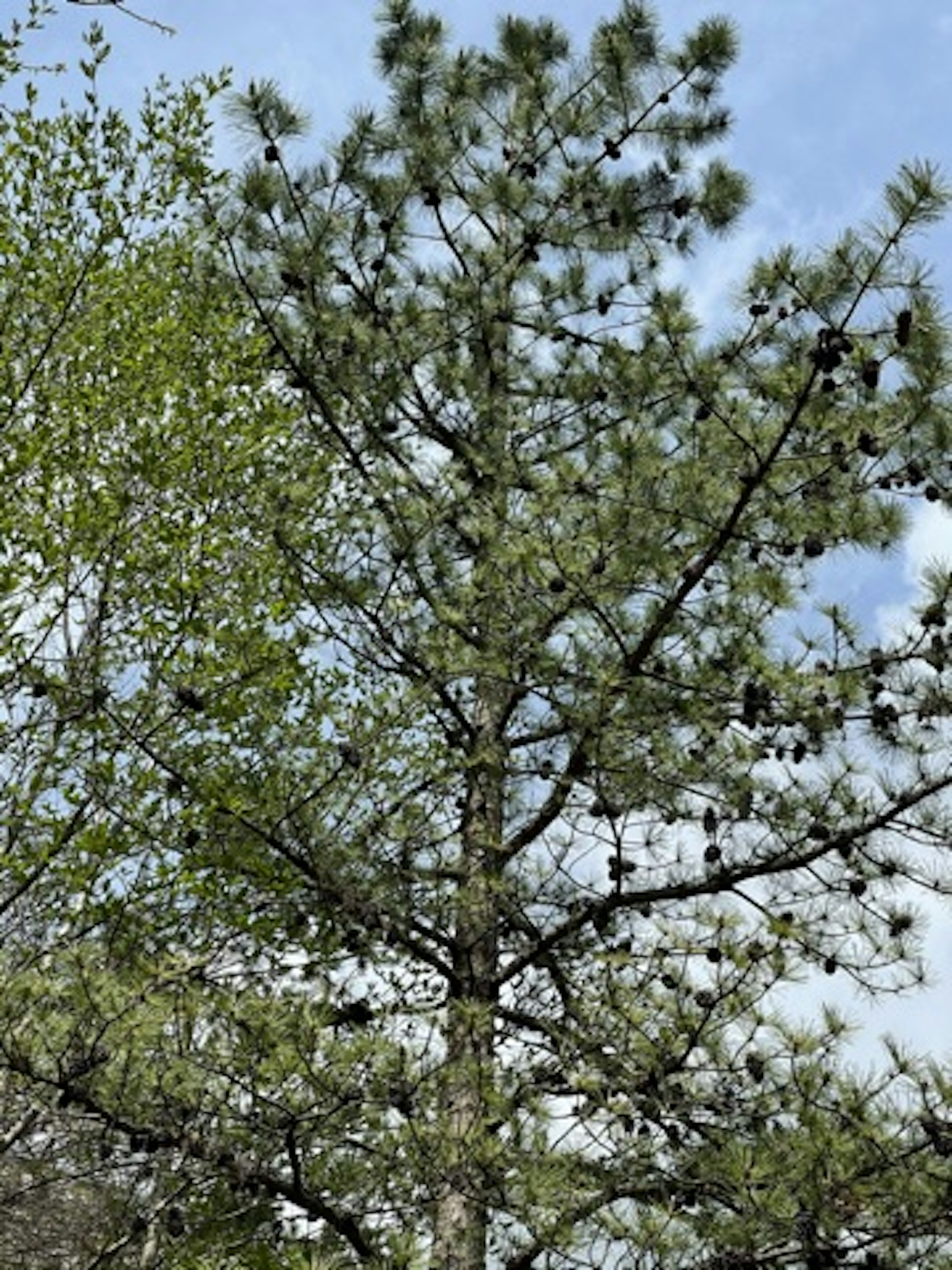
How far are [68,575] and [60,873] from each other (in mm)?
1363

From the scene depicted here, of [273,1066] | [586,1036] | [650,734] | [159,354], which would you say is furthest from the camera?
[159,354]

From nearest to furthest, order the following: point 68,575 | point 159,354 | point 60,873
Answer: point 60,873
point 68,575
point 159,354

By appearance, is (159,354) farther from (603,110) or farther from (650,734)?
(650,734)

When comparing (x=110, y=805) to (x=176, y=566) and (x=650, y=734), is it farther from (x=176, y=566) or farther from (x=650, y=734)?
(x=650, y=734)

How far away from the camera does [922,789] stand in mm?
5836

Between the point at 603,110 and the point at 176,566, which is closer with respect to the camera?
the point at 176,566

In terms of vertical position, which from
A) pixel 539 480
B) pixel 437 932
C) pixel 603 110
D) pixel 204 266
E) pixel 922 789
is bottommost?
pixel 437 932

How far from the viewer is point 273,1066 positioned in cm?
468

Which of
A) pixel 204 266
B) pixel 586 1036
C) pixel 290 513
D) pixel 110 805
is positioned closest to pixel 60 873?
pixel 110 805

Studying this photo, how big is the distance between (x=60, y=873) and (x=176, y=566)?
5.01ft

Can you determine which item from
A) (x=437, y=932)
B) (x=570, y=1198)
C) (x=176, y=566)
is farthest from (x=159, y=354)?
(x=570, y=1198)

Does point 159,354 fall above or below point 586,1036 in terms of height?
above

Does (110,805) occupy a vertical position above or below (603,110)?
below

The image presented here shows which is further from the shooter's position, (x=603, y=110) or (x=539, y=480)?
(x=603, y=110)
